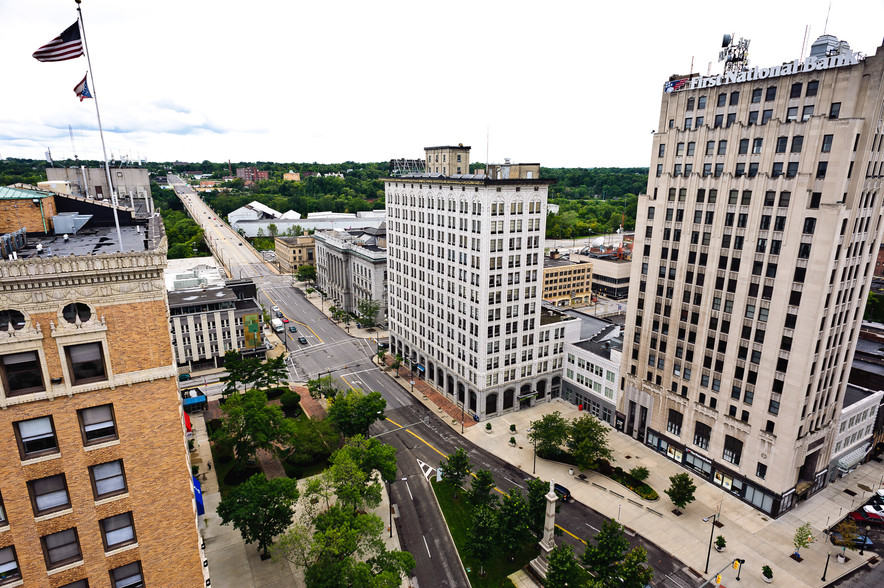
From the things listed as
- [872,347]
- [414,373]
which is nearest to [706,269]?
[872,347]

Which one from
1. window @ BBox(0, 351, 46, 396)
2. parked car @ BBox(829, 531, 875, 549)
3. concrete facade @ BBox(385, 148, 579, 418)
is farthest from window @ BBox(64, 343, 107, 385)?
parked car @ BBox(829, 531, 875, 549)

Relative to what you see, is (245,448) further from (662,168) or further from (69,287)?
(662,168)

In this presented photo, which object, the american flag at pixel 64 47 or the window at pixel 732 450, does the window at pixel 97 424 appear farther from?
the window at pixel 732 450

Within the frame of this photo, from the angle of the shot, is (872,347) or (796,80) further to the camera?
(872,347)

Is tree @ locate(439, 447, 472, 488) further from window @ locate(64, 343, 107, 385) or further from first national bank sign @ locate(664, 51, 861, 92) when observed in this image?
first national bank sign @ locate(664, 51, 861, 92)

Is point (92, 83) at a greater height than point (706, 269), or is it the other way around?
point (92, 83)

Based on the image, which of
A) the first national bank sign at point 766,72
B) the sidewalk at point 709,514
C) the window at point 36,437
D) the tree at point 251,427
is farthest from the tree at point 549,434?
the window at point 36,437
